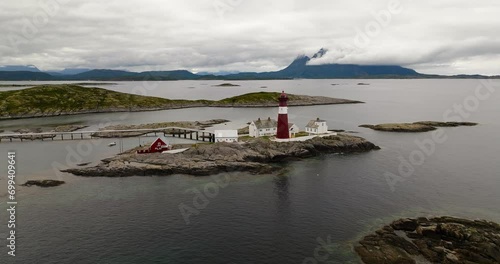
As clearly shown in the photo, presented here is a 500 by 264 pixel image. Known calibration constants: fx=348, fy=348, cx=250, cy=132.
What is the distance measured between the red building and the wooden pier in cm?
1857

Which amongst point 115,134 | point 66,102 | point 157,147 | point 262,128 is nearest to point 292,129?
point 262,128

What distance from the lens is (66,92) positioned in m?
173

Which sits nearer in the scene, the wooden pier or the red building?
the red building

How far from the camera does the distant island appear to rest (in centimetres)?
14850

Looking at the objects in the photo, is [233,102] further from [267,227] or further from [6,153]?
[267,227]

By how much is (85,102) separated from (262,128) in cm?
11503

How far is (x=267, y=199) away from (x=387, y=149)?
43.4 m

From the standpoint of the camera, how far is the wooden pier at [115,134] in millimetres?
94062

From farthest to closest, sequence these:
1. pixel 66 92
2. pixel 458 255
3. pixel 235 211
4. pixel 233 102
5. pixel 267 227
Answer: pixel 233 102, pixel 66 92, pixel 235 211, pixel 267 227, pixel 458 255

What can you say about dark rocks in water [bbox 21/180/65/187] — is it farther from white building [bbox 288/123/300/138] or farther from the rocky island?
white building [bbox 288/123/300/138]

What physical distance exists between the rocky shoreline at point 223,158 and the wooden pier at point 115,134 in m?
22.2

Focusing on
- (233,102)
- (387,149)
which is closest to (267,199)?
(387,149)

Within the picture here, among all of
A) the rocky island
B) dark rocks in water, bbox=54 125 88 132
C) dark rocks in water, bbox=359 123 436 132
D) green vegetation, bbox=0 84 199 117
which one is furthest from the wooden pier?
green vegetation, bbox=0 84 199 117

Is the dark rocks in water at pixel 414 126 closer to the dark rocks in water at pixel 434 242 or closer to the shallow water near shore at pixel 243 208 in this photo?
the shallow water near shore at pixel 243 208
